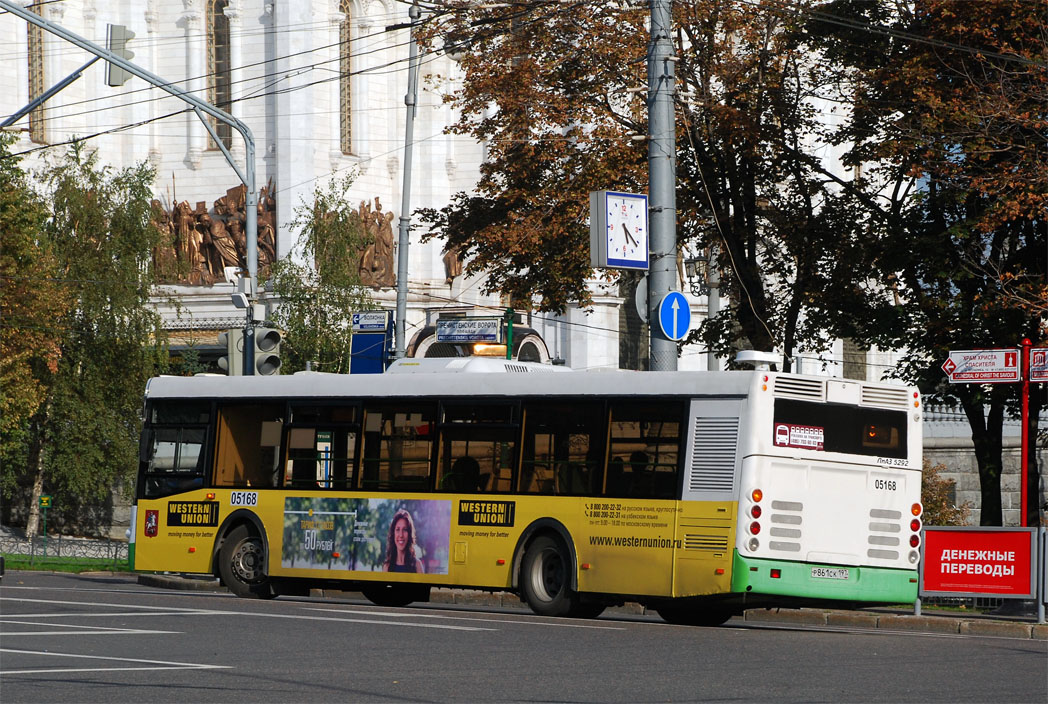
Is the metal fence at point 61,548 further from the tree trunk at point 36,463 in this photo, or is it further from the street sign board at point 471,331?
the street sign board at point 471,331

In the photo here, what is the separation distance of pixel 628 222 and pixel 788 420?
4968 millimetres

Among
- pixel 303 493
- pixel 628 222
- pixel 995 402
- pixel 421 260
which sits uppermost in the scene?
pixel 421 260

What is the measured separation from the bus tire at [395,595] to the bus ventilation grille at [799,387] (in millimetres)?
5850

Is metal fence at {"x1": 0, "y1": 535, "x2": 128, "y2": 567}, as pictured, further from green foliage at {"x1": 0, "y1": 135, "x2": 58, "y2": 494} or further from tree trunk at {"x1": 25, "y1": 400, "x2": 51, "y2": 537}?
green foliage at {"x1": 0, "y1": 135, "x2": 58, "y2": 494}

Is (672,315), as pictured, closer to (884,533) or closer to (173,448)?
(884,533)

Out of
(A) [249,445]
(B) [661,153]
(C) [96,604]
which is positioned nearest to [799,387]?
(B) [661,153]

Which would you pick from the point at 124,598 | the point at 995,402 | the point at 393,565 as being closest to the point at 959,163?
the point at 995,402

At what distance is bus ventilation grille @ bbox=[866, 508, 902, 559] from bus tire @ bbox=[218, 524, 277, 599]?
736cm

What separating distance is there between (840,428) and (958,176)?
728 cm

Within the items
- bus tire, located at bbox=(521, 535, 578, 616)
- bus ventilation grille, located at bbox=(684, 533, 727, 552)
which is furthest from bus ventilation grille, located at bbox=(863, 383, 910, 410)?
bus tire, located at bbox=(521, 535, 578, 616)

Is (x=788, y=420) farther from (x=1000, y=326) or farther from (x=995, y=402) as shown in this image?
(x=995, y=402)

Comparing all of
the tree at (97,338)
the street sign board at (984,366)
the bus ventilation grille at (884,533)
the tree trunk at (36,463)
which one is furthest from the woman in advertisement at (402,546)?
the tree trunk at (36,463)

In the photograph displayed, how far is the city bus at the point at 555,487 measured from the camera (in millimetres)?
17297

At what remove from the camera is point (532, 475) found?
18750 mm
